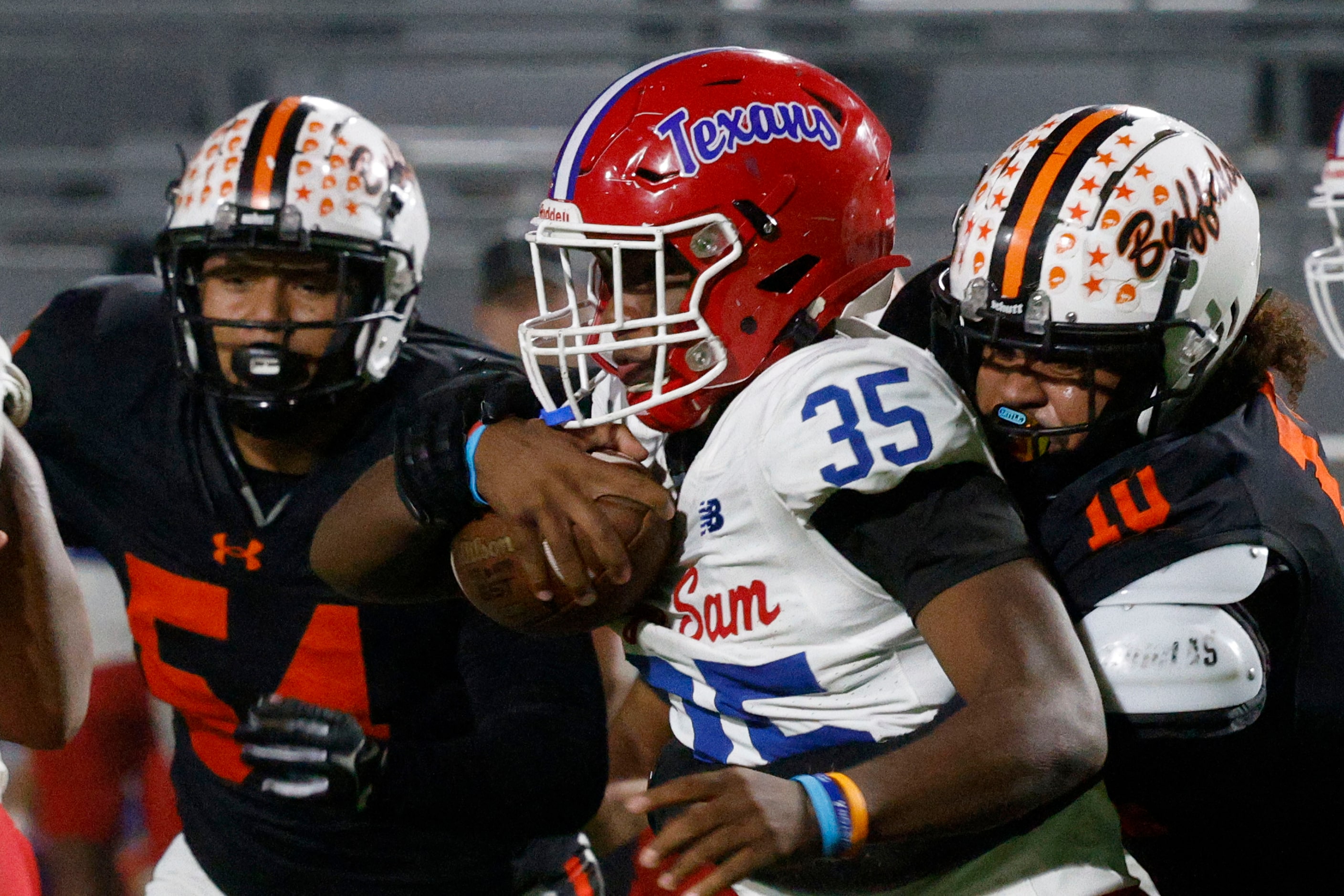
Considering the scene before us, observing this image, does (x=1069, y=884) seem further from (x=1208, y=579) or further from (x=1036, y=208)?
(x=1036, y=208)

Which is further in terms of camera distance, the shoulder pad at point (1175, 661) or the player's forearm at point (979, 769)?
the shoulder pad at point (1175, 661)

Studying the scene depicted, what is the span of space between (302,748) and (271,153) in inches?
45.8

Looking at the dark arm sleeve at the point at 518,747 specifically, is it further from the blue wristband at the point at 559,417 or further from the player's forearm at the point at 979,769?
the player's forearm at the point at 979,769

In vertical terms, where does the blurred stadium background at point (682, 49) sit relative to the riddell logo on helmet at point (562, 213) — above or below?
below

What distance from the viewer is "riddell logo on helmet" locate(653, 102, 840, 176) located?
1649mm

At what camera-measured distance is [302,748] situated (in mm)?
1564

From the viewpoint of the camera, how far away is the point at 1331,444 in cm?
361

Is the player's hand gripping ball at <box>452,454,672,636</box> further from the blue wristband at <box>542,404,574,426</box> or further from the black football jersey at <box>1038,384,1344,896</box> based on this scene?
the black football jersey at <box>1038,384,1344,896</box>

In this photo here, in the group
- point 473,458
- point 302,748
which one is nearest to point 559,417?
point 473,458

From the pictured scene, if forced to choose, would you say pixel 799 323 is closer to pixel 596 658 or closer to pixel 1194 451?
pixel 1194 451

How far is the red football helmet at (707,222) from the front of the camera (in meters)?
1.65

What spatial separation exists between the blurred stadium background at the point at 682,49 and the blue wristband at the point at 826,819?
3.37m

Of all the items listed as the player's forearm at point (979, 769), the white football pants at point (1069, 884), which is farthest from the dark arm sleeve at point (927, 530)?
the white football pants at point (1069, 884)

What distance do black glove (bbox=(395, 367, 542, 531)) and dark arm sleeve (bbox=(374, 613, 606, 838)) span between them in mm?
305
